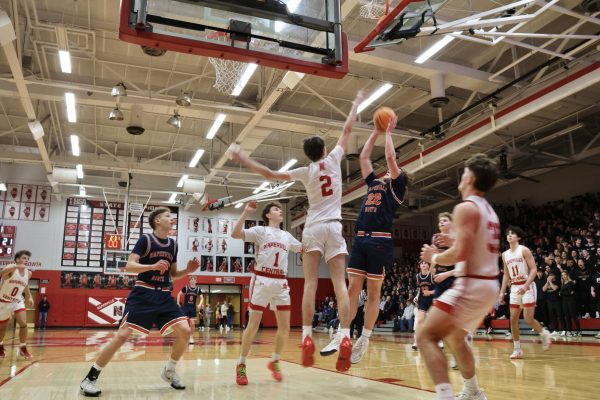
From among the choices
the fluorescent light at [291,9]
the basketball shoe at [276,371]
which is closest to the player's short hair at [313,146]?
the fluorescent light at [291,9]

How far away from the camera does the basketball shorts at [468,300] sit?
124 inches

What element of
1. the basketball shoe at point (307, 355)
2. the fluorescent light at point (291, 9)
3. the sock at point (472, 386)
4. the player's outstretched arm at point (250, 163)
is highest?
the fluorescent light at point (291, 9)

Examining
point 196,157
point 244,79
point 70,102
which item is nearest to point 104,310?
point 196,157

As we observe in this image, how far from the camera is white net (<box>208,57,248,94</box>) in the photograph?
10234mm

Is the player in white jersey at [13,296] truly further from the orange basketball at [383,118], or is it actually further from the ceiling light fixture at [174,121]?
the orange basketball at [383,118]

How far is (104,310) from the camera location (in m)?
25.6

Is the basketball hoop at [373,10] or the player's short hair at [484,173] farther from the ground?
the basketball hoop at [373,10]

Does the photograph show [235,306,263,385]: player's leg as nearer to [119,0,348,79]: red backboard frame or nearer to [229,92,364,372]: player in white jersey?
[229,92,364,372]: player in white jersey

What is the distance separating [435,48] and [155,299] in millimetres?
8441

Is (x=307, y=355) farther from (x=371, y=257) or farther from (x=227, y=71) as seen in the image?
(x=227, y=71)

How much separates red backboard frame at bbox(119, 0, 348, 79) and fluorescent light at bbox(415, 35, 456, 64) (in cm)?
541

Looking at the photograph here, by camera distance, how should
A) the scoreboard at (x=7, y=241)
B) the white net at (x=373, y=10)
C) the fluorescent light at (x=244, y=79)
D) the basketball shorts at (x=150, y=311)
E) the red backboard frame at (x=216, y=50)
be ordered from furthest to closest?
the scoreboard at (x=7, y=241)
the fluorescent light at (x=244, y=79)
the white net at (x=373, y=10)
the basketball shorts at (x=150, y=311)
the red backboard frame at (x=216, y=50)

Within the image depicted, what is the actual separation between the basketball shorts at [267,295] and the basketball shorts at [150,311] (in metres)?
0.85

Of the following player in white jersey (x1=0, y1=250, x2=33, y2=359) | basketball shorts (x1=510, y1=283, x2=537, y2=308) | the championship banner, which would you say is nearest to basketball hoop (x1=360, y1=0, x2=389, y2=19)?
basketball shorts (x1=510, y1=283, x2=537, y2=308)
